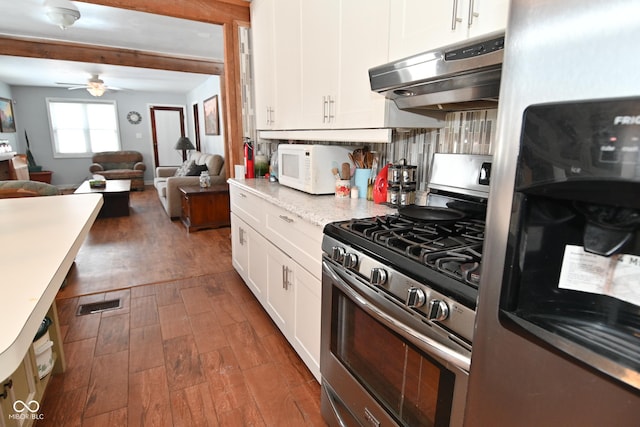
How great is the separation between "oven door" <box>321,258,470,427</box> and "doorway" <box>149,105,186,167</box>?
8.75m

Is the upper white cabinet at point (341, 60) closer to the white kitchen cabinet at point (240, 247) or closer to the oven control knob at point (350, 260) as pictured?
the oven control knob at point (350, 260)

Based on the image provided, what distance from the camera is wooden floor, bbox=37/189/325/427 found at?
163cm

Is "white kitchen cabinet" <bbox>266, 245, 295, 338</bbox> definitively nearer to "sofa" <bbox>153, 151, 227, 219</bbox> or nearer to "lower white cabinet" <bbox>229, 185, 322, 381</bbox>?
"lower white cabinet" <bbox>229, 185, 322, 381</bbox>

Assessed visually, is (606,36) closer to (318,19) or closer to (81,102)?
(318,19)

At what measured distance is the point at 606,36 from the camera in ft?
1.61

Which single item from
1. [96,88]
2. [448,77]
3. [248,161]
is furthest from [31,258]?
[96,88]

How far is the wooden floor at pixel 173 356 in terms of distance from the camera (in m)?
1.63

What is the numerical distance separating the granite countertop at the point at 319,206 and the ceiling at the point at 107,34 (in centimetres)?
241

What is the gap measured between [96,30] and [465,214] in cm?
439

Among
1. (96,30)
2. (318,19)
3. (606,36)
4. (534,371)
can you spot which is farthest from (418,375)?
(96,30)

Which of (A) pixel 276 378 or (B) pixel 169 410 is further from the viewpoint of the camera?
(A) pixel 276 378

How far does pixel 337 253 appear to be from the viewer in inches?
53.9

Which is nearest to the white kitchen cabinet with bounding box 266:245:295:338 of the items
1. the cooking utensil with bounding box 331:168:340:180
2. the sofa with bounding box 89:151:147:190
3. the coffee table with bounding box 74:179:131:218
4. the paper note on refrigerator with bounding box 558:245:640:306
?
the cooking utensil with bounding box 331:168:340:180

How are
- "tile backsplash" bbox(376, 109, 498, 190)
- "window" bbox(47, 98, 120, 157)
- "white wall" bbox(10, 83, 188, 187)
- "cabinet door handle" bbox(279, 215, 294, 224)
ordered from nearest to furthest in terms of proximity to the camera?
"tile backsplash" bbox(376, 109, 498, 190), "cabinet door handle" bbox(279, 215, 294, 224), "white wall" bbox(10, 83, 188, 187), "window" bbox(47, 98, 120, 157)
